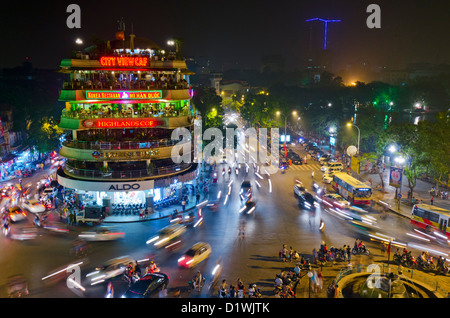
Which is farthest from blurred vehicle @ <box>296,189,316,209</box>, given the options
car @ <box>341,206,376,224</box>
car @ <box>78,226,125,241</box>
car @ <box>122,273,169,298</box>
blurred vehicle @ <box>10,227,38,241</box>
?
blurred vehicle @ <box>10,227,38,241</box>

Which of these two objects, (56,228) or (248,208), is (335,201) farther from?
(56,228)

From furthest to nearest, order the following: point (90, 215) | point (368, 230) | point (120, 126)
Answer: point (120, 126) < point (90, 215) < point (368, 230)

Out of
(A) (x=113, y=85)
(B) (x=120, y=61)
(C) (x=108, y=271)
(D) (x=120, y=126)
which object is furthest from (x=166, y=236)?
(B) (x=120, y=61)

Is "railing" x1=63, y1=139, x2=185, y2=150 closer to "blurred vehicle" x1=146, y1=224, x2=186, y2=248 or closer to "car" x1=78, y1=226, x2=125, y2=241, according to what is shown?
"car" x1=78, y1=226, x2=125, y2=241
